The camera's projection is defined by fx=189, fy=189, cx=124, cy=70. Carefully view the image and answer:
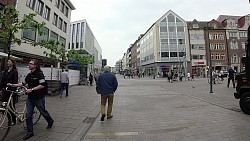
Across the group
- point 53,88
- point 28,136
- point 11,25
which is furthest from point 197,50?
point 28,136

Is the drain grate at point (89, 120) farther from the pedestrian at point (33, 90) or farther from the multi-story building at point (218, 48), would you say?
the multi-story building at point (218, 48)

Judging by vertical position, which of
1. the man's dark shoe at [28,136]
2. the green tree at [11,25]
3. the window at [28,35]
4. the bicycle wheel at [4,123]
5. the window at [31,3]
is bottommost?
the man's dark shoe at [28,136]

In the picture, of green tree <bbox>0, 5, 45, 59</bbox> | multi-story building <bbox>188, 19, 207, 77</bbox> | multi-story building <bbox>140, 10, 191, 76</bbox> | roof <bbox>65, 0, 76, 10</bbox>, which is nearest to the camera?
green tree <bbox>0, 5, 45, 59</bbox>

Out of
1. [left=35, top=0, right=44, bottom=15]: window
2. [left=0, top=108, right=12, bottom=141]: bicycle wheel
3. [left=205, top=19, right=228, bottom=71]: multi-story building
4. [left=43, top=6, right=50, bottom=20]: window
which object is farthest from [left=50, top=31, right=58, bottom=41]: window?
[left=205, top=19, right=228, bottom=71]: multi-story building

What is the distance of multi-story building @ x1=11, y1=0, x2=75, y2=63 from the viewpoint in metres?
20.6

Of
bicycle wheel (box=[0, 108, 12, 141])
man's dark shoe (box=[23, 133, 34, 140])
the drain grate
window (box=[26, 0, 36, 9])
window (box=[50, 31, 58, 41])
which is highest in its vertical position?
window (box=[26, 0, 36, 9])

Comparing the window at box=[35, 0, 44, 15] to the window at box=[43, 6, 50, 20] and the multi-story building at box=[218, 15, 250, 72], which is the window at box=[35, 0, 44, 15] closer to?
the window at box=[43, 6, 50, 20]

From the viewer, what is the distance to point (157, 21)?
A: 56.2 m

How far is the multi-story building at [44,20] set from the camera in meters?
20.6

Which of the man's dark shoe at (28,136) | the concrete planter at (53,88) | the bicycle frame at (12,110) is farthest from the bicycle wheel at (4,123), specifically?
the concrete planter at (53,88)

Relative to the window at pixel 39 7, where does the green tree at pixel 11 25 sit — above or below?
below

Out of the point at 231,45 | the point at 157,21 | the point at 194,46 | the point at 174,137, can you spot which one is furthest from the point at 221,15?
the point at 174,137

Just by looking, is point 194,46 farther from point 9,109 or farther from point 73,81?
point 9,109

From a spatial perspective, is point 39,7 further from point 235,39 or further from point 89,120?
point 235,39
